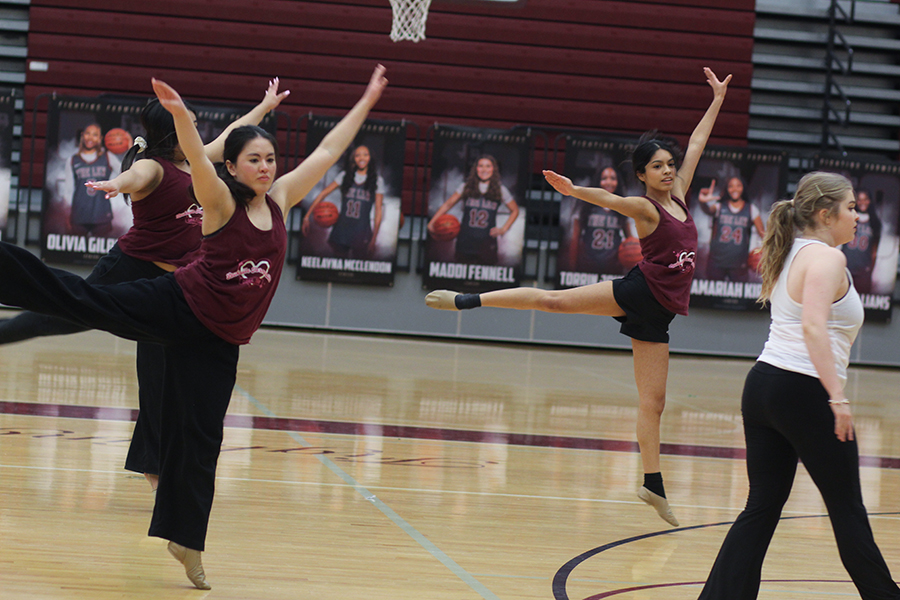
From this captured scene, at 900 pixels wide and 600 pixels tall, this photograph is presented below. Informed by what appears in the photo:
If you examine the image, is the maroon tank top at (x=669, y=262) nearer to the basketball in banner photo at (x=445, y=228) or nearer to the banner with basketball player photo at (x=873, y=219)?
the basketball in banner photo at (x=445, y=228)

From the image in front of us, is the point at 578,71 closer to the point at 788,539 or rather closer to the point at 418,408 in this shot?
the point at 418,408

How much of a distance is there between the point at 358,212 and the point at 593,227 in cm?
256

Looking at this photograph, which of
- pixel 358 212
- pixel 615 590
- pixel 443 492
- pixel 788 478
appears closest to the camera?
pixel 788 478

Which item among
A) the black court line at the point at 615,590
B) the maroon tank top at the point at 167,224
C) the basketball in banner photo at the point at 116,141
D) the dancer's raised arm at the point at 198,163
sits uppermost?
the basketball in banner photo at the point at 116,141

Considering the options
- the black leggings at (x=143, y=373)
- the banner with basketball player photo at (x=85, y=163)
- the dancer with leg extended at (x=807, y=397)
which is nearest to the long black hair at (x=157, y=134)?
the black leggings at (x=143, y=373)

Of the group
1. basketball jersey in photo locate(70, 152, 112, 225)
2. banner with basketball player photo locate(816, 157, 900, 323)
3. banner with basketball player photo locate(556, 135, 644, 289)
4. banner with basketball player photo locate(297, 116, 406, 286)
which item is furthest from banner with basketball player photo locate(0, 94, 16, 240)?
banner with basketball player photo locate(816, 157, 900, 323)

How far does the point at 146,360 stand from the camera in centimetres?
372

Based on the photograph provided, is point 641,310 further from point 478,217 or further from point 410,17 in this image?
point 478,217

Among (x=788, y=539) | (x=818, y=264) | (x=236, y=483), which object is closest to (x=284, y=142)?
(x=236, y=483)

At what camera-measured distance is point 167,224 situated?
148 inches

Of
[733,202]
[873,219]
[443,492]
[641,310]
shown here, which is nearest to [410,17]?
[641,310]

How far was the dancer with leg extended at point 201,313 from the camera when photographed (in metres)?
2.83

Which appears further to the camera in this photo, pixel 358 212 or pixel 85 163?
pixel 358 212

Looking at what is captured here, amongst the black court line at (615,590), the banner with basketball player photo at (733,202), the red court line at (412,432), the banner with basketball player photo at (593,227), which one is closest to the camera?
the black court line at (615,590)
